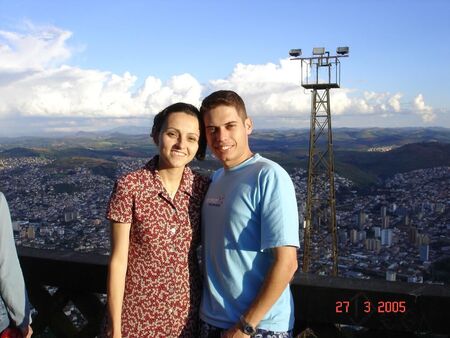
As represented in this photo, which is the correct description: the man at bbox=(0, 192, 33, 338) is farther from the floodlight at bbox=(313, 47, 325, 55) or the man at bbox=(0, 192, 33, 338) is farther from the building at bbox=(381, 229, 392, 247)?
the building at bbox=(381, 229, 392, 247)

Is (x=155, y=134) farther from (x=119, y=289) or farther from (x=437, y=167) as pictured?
(x=437, y=167)

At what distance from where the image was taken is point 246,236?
2.13 meters

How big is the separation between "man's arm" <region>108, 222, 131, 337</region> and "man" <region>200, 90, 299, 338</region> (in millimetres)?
365

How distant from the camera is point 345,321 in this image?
233 centimetres

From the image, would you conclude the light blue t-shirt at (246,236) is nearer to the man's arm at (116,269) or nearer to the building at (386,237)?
the man's arm at (116,269)

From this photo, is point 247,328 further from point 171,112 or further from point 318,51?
point 318,51

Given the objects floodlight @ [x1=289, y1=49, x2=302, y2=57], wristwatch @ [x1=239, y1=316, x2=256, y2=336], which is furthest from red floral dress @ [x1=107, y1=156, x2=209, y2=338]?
floodlight @ [x1=289, y1=49, x2=302, y2=57]

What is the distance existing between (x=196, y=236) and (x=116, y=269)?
0.40m

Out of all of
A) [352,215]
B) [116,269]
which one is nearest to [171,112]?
[116,269]

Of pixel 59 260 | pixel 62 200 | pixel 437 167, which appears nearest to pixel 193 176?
pixel 59 260

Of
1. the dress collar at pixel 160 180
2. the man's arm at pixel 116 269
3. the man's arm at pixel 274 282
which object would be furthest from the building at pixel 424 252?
the man's arm at pixel 116 269

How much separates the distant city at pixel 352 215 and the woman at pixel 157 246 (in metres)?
3.93

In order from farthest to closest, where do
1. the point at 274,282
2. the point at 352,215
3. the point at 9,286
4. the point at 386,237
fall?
the point at 352,215 → the point at 386,237 → the point at 9,286 → the point at 274,282

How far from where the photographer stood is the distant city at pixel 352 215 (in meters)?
12.6
